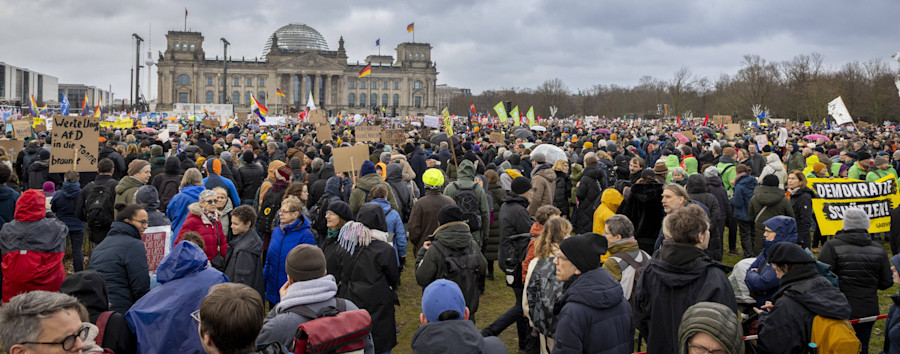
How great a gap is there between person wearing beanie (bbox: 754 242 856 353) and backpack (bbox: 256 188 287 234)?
5696 millimetres

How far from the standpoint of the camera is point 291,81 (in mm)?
111500

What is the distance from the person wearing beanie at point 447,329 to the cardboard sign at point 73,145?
8.43 m

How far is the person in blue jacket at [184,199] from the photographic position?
24.5 feet

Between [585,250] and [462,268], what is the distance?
171 cm

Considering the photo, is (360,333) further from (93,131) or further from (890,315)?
(93,131)

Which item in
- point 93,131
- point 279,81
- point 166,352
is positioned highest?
point 279,81

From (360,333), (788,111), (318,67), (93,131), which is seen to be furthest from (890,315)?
(318,67)

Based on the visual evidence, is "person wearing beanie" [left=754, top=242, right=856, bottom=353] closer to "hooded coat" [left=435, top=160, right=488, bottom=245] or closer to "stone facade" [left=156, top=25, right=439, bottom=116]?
"hooded coat" [left=435, top=160, right=488, bottom=245]

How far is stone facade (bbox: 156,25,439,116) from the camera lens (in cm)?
10850

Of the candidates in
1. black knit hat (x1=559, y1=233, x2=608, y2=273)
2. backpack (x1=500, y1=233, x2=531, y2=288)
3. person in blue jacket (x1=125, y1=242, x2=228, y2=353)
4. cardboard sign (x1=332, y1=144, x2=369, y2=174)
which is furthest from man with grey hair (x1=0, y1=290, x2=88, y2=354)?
cardboard sign (x1=332, y1=144, x2=369, y2=174)

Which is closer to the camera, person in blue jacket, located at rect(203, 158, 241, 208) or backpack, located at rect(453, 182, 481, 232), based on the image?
backpack, located at rect(453, 182, 481, 232)

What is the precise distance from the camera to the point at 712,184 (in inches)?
377

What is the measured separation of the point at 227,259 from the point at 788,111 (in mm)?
68012

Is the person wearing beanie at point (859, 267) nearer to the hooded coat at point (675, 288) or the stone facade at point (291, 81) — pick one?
the hooded coat at point (675, 288)
